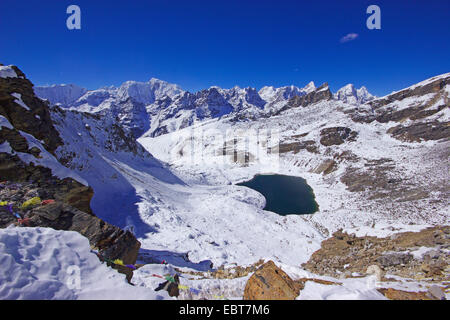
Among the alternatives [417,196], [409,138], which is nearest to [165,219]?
[417,196]

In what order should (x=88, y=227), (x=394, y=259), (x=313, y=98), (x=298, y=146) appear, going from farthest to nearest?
(x=313, y=98)
(x=298, y=146)
(x=394, y=259)
(x=88, y=227)

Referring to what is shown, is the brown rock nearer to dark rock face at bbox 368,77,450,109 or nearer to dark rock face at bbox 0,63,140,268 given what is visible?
dark rock face at bbox 0,63,140,268

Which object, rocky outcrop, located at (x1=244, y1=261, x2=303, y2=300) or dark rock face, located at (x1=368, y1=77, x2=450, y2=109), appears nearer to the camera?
rocky outcrop, located at (x1=244, y1=261, x2=303, y2=300)

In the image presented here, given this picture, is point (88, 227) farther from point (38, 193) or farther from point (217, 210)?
point (217, 210)

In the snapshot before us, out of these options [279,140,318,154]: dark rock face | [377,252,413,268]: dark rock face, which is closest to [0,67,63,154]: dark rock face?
[377,252,413,268]: dark rock face

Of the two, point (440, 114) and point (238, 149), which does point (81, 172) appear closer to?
point (238, 149)

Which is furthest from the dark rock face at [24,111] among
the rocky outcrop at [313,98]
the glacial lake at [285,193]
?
the rocky outcrop at [313,98]

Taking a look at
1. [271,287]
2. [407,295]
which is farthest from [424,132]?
[271,287]
